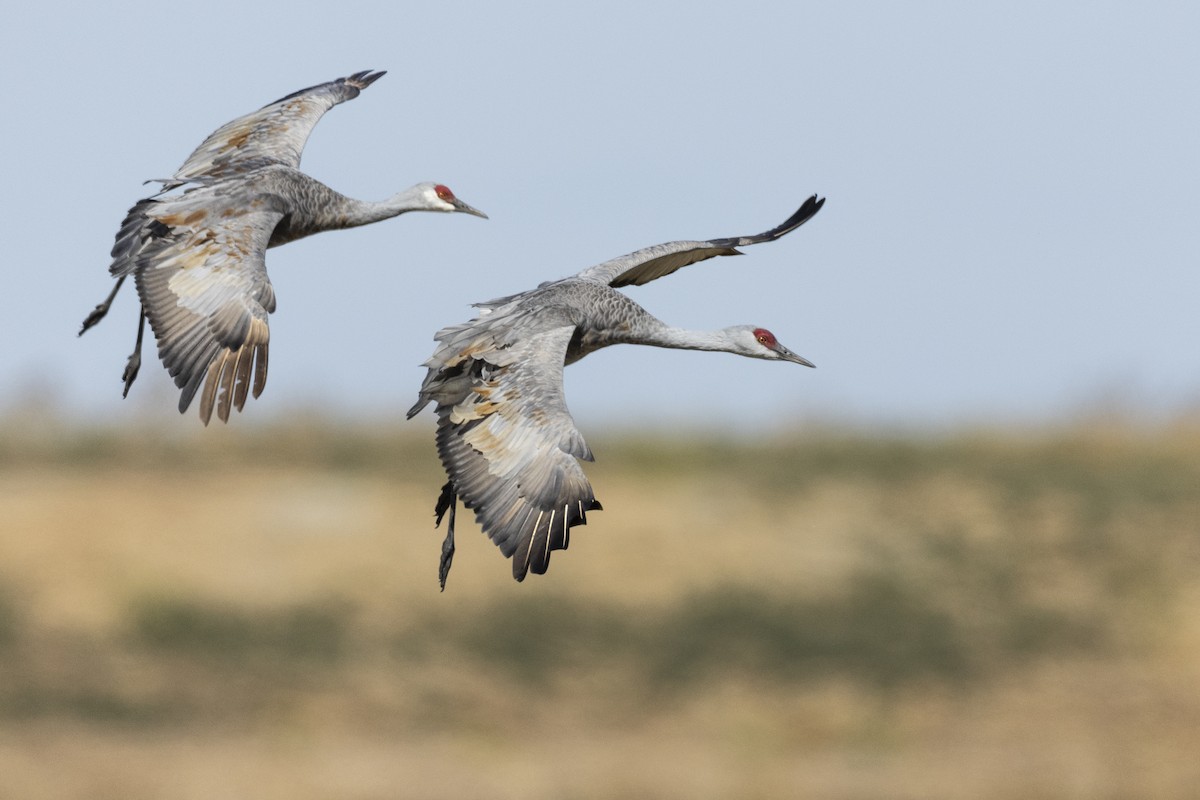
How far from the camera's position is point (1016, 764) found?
18719mm

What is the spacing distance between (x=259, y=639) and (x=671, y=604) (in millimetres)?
3873

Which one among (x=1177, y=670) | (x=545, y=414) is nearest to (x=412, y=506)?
(x=1177, y=670)

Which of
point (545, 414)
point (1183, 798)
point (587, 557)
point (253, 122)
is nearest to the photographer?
point (545, 414)

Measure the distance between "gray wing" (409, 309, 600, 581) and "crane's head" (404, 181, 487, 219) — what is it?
3.14 metres

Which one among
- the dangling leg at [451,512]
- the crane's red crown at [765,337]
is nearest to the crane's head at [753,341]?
the crane's red crown at [765,337]

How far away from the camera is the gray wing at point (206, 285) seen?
10.1m

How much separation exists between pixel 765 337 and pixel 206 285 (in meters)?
3.11

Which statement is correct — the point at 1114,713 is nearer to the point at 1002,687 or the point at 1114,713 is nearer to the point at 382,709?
the point at 1002,687

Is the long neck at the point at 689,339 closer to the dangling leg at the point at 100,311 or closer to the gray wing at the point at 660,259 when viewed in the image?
the gray wing at the point at 660,259

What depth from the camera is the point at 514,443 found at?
9266 millimetres

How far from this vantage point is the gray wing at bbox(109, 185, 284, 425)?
1009 centimetres

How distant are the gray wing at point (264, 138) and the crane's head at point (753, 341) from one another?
2.83 m

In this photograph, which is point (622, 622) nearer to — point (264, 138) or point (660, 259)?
point (264, 138)

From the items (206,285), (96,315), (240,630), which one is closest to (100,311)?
(96,315)
